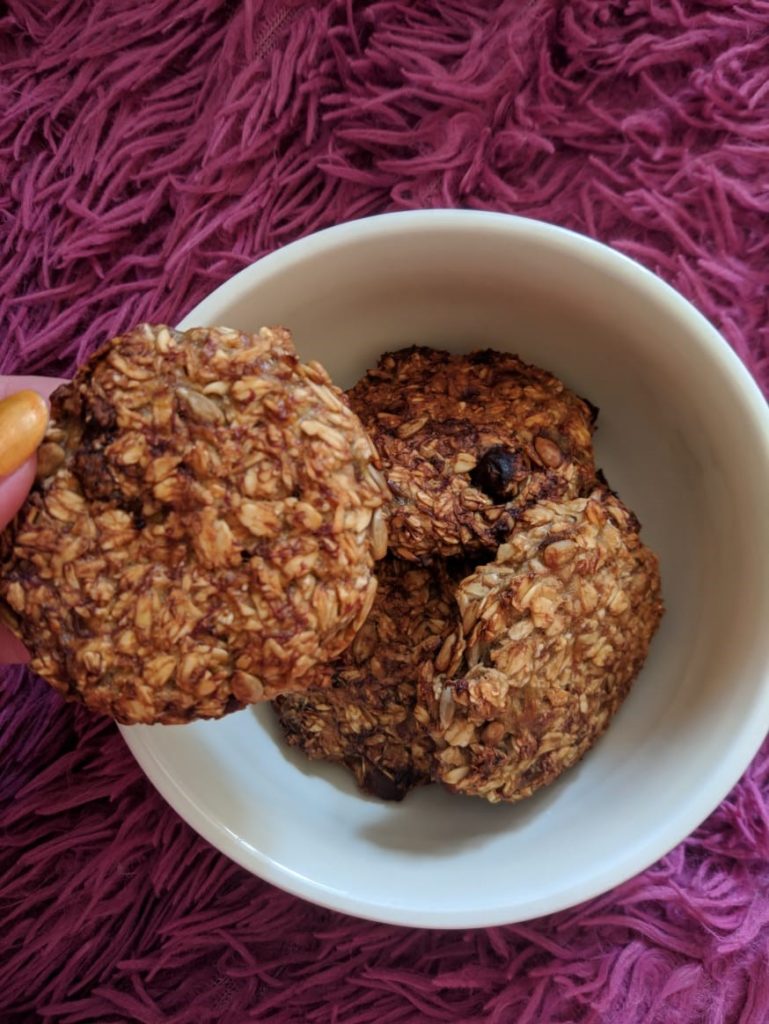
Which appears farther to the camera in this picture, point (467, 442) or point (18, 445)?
point (467, 442)

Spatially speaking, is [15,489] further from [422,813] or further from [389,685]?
[422,813]

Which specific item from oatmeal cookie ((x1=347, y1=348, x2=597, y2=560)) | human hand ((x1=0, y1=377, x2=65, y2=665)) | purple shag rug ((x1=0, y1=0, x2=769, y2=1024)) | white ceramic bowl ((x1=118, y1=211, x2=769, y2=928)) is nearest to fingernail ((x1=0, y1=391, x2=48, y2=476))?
human hand ((x1=0, y1=377, x2=65, y2=665))

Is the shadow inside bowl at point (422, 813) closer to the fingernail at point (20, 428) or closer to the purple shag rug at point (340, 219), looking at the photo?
the purple shag rug at point (340, 219)

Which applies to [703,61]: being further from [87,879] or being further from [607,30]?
[87,879]

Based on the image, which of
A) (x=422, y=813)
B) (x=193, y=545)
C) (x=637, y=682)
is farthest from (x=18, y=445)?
(x=637, y=682)

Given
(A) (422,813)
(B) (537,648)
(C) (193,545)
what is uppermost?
(C) (193,545)

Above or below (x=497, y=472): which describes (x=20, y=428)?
above
